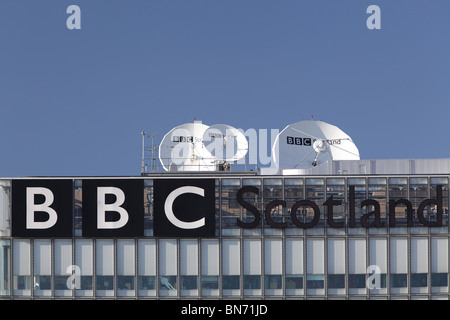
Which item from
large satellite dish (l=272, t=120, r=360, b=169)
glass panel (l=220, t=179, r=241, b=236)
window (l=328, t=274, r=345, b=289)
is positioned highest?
large satellite dish (l=272, t=120, r=360, b=169)

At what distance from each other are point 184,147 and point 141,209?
42.2 meters

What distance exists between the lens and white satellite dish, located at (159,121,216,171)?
119 meters

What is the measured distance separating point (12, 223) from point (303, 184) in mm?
22063

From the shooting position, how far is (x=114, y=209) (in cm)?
7919

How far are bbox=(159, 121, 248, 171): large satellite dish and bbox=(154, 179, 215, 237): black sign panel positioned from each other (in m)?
15.8

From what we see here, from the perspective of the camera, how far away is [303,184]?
7831 cm

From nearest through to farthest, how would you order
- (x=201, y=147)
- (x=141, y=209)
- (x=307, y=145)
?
(x=141, y=209)
(x=307, y=145)
(x=201, y=147)

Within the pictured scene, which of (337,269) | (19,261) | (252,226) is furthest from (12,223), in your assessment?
(337,269)

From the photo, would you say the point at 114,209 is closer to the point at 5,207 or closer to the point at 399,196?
the point at 5,207

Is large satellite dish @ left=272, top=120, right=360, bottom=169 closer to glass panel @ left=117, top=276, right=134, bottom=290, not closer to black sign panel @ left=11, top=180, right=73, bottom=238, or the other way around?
glass panel @ left=117, top=276, right=134, bottom=290

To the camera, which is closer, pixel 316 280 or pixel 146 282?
pixel 316 280

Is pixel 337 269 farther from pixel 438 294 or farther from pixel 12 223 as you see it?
pixel 12 223

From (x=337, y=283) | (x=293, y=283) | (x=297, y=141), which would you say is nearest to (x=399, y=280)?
(x=337, y=283)

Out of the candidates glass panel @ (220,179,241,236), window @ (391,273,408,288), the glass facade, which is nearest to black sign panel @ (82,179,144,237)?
the glass facade
